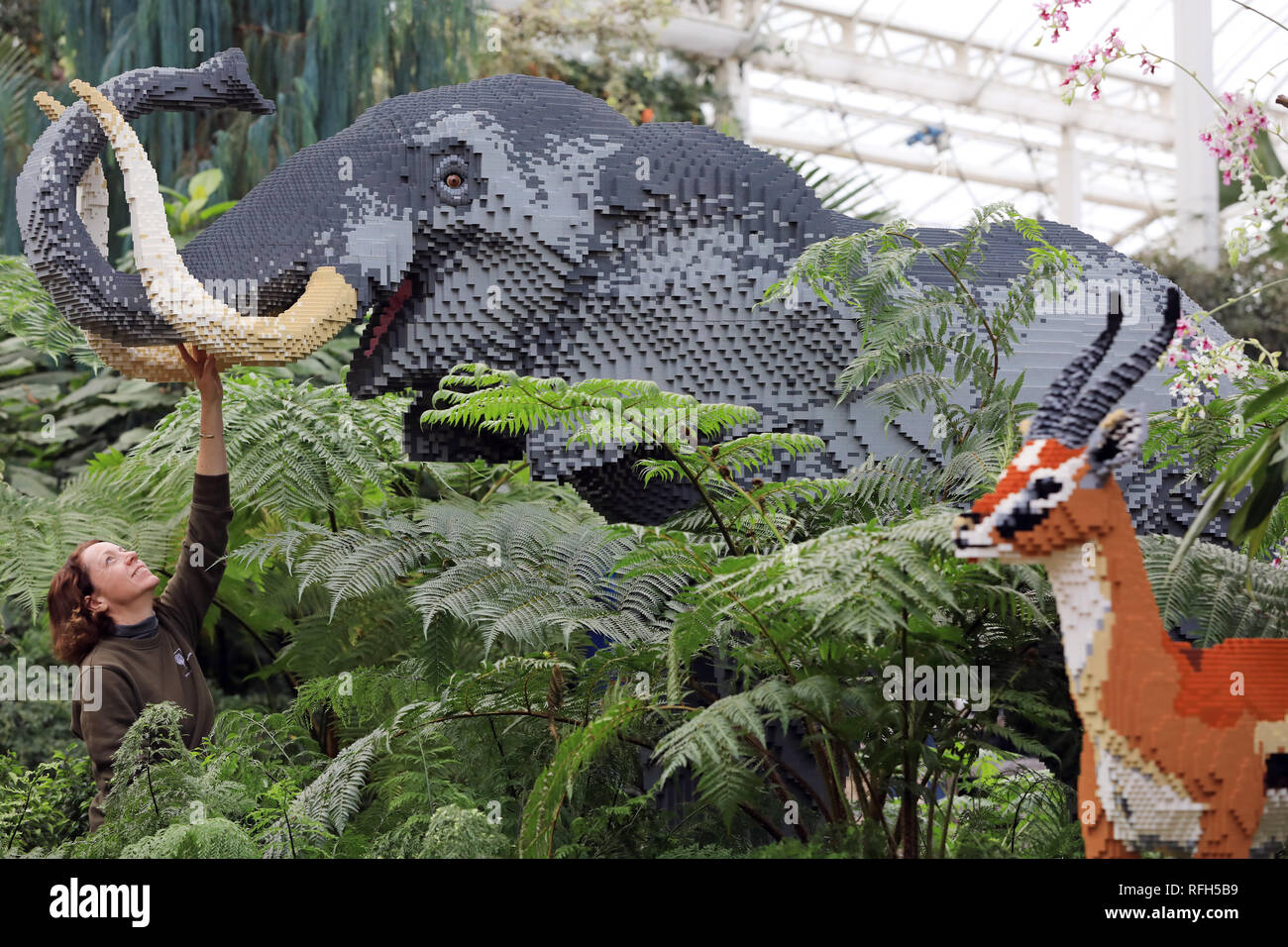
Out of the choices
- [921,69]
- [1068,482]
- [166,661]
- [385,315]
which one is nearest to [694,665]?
[385,315]

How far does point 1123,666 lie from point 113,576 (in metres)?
2.12

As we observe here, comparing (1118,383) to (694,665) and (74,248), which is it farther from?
(74,248)

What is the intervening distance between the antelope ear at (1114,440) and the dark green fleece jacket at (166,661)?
2031 millimetres

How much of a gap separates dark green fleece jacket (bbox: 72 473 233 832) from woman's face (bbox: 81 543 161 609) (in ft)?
0.27

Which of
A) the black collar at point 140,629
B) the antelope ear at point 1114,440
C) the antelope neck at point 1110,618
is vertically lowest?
the antelope neck at point 1110,618

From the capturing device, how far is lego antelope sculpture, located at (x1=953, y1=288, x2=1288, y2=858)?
203 cm

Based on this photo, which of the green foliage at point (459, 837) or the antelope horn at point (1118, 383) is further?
the green foliage at point (459, 837)

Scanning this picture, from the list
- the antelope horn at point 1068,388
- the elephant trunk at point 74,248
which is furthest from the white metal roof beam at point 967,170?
the antelope horn at point 1068,388

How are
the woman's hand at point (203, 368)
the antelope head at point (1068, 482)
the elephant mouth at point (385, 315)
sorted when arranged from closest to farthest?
1. the antelope head at point (1068, 482)
2. the woman's hand at point (203, 368)
3. the elephant mouth at point (385, 315)

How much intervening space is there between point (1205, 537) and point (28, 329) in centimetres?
358

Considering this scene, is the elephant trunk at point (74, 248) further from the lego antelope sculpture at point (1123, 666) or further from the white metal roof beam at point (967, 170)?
the white metal roof beam at point (967, 170)

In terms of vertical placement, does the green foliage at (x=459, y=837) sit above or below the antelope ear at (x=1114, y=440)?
below

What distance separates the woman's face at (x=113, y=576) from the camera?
10.2 feet

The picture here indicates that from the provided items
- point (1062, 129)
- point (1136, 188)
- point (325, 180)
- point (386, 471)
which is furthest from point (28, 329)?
point (1136, 188)
